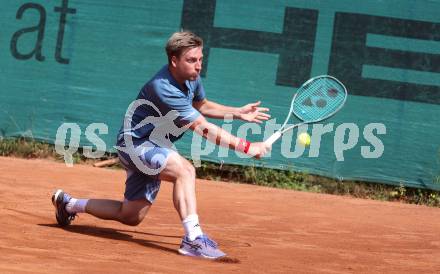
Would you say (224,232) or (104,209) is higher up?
(104,209)

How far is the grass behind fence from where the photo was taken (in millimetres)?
8305

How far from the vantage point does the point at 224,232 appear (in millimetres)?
5488

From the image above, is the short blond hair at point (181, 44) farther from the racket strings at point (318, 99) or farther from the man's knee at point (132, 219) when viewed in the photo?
the racket strings at point (318, 99)

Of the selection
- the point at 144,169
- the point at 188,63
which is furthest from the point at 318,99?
the point at 144,169

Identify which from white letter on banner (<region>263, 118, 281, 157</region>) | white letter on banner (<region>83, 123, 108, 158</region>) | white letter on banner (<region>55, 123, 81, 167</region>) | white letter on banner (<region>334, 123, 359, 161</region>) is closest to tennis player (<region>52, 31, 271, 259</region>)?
white letter on banner (<region>263, 118, 281, 157</region>)

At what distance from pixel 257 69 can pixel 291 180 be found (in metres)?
1.20

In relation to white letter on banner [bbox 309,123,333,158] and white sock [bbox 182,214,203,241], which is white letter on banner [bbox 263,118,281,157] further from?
white sock [bbox 182,214,203,241]

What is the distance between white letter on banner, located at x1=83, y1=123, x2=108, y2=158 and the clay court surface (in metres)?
0.31

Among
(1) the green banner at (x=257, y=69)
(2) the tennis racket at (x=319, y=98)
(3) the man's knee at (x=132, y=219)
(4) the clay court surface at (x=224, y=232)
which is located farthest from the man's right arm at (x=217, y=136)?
(1) the green banner at (x=257, y=69)

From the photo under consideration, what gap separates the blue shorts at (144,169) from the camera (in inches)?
177

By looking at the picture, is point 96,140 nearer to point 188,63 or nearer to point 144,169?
point 144,169

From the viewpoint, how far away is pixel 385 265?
15.2 ft

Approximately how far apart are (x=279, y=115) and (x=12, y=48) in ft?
9.65

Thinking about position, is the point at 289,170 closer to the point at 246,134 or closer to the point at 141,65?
the point at 246,134
